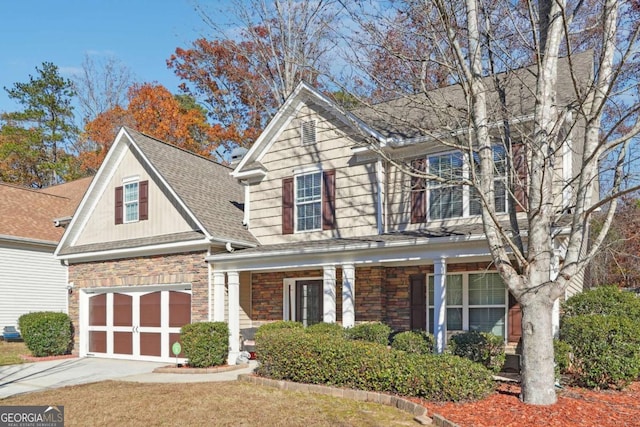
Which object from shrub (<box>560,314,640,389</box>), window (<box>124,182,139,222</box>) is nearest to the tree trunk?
shrub (<box>560,314,640,389</box>)

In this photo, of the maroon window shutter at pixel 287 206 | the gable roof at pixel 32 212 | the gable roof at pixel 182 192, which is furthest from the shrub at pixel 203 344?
the gable roof at pixel 32 212

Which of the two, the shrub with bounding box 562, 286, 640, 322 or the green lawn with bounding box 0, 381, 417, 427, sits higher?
the shrub with bounding box 562, 286, 640, 322

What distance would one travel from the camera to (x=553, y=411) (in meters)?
7.68

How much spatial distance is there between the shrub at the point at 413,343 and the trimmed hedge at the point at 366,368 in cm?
136

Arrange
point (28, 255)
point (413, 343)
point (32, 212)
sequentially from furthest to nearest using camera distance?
point (32, 212)
point (28, 255)
point (413, 343)

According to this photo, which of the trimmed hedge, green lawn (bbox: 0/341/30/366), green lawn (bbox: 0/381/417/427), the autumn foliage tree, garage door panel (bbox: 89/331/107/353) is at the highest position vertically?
the autumn foliage tree

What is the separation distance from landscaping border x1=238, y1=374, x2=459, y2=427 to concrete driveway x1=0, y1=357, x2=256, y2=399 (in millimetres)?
1494

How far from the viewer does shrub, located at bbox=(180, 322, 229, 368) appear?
42.1ft

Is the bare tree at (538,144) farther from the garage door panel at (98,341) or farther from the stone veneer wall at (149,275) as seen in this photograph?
the garage door panel at (98,341)

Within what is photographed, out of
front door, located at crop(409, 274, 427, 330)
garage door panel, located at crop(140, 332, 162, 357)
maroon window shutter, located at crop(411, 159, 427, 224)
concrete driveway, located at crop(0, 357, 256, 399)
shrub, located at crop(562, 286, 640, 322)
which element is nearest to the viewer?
shrub, located at crop(562, 286, 640, 322)

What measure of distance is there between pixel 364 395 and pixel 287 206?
7.12 metres

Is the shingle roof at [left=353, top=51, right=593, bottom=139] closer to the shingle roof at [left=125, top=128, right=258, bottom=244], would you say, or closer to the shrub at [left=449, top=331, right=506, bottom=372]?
the shrub at [left=449, top=331, right=506, bottom=372]

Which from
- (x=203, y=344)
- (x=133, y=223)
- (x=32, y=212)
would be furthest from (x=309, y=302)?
(x=32, y=212)

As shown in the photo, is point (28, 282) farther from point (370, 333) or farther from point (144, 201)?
point (370, 333)
